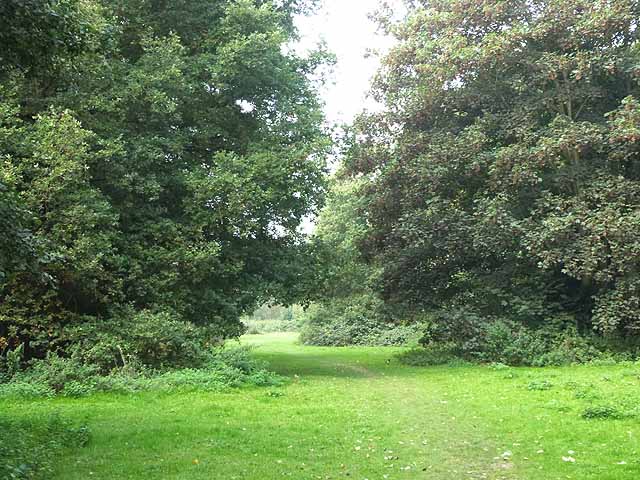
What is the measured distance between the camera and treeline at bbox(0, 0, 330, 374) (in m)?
16.1

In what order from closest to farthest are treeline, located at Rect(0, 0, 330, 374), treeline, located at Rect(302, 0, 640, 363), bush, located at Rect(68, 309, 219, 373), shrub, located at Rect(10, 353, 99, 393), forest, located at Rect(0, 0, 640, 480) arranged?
forest, located at Rect(0, 0, 640, 480)
shrub, located at Rect(10, 353, 99, 393)
bush, located at Rect(68, 309, 219, 373)
treeline, located at Rect(0, 0, 330, 374)
treeline, located at Rect(302, 0, 640, 363)

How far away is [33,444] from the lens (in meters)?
8.55

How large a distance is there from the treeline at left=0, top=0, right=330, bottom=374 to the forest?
0.09 m

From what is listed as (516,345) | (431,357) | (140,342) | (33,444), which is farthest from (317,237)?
(33,444)

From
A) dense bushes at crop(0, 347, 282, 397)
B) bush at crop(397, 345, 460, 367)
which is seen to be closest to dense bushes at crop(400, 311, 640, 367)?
bush at crop(397, 345, 460, 367)

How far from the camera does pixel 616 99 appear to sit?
22.4 meters

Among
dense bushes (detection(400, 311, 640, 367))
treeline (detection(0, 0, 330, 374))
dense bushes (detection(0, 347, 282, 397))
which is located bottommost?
dense bushes (detection(0, 347, 282, 397))

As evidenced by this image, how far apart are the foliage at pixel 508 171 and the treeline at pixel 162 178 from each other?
4.06 meters

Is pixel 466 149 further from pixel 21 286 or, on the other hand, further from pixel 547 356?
pixel 21 286

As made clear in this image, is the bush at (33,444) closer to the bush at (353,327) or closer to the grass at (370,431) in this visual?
the grass at (370,431)

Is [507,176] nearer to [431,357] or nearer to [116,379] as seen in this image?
[431,357]

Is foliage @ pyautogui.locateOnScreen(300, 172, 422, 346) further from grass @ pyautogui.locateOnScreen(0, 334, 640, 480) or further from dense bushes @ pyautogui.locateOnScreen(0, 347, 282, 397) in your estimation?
grass @ pyautogui.locateOnScreen(0, 334, 640, 480)

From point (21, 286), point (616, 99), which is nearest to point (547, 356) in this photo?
point (616, 99)

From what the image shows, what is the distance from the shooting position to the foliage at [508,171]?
19172mm
